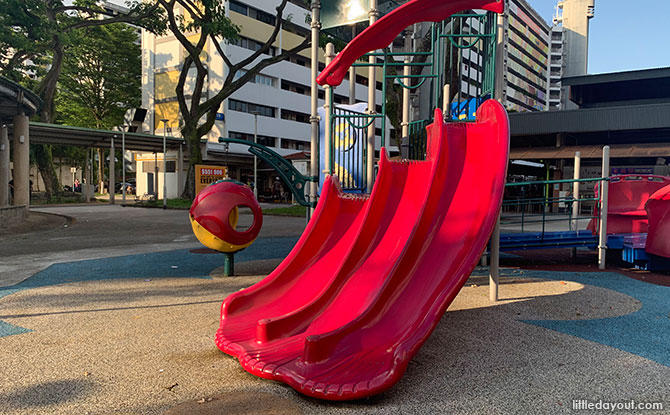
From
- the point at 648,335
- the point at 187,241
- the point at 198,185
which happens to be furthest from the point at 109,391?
the point at 198,185

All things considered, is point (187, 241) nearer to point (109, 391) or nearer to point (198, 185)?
point (109, 391)

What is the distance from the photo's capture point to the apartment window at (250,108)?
Result: 39372 millimetres

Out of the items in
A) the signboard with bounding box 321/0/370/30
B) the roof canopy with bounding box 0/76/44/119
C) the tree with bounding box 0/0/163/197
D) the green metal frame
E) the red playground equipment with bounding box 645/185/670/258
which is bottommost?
the red playground equipment with bounding box 645/185/670/258

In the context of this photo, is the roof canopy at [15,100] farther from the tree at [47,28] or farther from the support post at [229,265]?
the support post at [229,265]

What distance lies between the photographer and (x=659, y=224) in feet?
24.0

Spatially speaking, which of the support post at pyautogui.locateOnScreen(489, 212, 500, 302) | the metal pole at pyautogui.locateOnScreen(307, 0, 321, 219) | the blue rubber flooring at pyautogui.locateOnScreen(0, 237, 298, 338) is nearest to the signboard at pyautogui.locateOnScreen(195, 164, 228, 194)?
the blue rubber flooring at pyautogui.locateOnScreen(0, 237, 298, 338)

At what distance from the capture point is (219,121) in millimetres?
37781

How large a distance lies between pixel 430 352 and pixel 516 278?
160 inches

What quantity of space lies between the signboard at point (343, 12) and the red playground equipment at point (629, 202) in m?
6.30

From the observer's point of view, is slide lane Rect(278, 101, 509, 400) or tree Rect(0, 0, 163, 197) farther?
tree Rect(0, 0, 163, 197)

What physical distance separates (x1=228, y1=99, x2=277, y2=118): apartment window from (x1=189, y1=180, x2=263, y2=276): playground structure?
3401cm

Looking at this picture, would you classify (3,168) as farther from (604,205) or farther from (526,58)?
(526,58)

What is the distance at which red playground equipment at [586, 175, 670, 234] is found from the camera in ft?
30.0

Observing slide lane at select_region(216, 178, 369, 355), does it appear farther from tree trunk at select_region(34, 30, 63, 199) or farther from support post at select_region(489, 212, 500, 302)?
tree trunk at select_region(34, 30, 63, 199)
